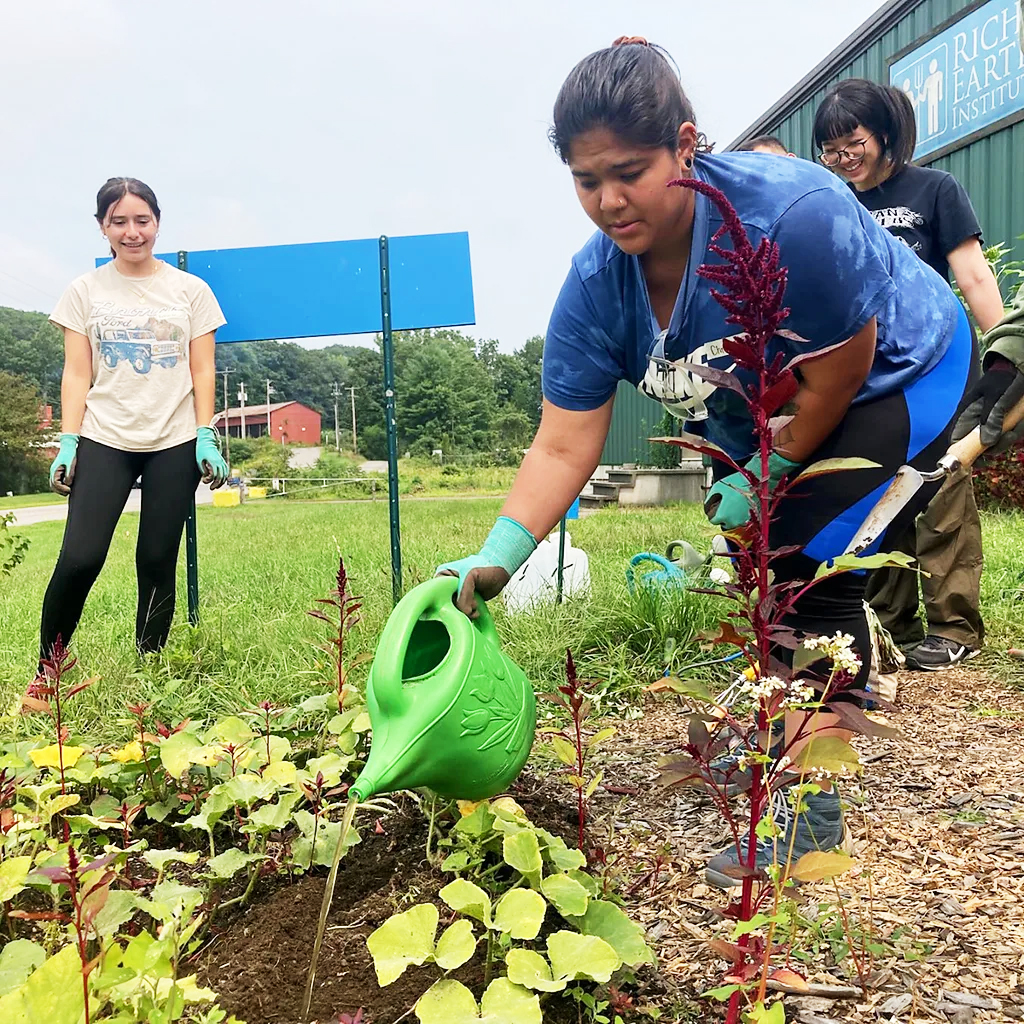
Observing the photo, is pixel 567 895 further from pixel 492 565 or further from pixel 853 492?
pixel 853 492

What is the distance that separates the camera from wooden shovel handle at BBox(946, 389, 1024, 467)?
1.75 m

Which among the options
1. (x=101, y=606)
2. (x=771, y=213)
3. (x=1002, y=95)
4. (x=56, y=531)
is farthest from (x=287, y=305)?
(x=56, y=531)

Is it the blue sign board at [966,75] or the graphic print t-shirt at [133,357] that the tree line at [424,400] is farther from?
the graphic print t-shirt at [133,357]

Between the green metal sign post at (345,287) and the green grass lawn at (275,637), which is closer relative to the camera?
the green grass lawn at (275,637)

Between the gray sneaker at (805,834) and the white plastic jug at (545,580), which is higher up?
the white plastic jug at (545,580)

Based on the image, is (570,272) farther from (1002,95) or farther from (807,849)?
(1002,95)

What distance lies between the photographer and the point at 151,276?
2.96m

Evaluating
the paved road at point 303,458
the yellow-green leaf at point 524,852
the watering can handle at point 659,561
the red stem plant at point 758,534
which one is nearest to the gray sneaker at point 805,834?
the yellow-green leaf at point 524,852

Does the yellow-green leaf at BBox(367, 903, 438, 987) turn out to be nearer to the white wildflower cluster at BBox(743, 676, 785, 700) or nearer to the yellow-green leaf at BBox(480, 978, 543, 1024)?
the yellow-green leaf at BBox(480, 978, 543, 1024)

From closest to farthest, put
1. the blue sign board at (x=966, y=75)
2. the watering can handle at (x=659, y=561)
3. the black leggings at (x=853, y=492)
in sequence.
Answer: the black leggings at (x=853, y=492)
the watering can handle at (x=659, y=561)
the blue sign board at (x=966, y=75)

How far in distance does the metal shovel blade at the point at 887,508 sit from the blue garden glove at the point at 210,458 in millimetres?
1975

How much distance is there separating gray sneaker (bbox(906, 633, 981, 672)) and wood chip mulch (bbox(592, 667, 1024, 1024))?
0.42 metres

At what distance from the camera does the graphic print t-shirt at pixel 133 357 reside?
2.82m

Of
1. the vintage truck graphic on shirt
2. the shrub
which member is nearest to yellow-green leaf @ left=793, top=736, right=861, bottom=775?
the vintage truck graphic on shirt
